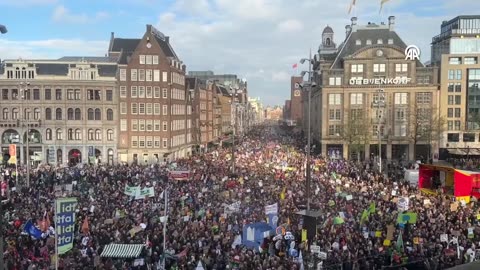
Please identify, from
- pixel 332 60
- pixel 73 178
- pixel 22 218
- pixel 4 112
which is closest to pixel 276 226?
pixel 22 218

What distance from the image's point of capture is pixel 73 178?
45.4 meters

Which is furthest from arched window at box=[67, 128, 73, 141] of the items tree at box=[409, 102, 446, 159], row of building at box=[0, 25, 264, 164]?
tree at box=[409, 102, 446, 159]

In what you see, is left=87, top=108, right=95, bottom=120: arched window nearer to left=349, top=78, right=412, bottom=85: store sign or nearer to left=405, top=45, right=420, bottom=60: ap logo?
left=349, top=78, right=412, bottom=85: store sign

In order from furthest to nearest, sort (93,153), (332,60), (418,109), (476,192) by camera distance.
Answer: (332,60)
(418,109)
(93,153)
(476,192)

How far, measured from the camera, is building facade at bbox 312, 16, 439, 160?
79500mm

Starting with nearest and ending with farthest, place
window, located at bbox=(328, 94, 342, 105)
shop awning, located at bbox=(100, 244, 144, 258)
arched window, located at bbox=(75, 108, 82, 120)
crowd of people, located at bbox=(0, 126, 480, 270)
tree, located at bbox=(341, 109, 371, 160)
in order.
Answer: crowd of people, located at bbox=(0, 126, 480, 270)
shop awning, located at bbox=(100, 244, 144, 258)
arched window, located at bbox=(75, 108, 82, 120)
tree, located at bbox=(341, 109, 371, 160)
window, located at bbox=(328, 94, 342, 105)

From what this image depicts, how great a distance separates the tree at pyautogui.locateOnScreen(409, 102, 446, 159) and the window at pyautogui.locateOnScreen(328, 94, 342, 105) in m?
11.4

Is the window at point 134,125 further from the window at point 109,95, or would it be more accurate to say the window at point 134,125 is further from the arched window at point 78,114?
the arched window at point 78,114

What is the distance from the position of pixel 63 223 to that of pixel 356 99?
68888 mm

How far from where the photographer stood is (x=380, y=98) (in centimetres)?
7994

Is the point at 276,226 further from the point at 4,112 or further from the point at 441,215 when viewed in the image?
the point at 4,112

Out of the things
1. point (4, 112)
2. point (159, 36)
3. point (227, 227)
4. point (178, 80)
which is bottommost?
point (227, 227)

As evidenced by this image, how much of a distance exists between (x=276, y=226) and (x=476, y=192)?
15321mm

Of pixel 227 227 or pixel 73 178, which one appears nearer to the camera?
pixel 227 227
